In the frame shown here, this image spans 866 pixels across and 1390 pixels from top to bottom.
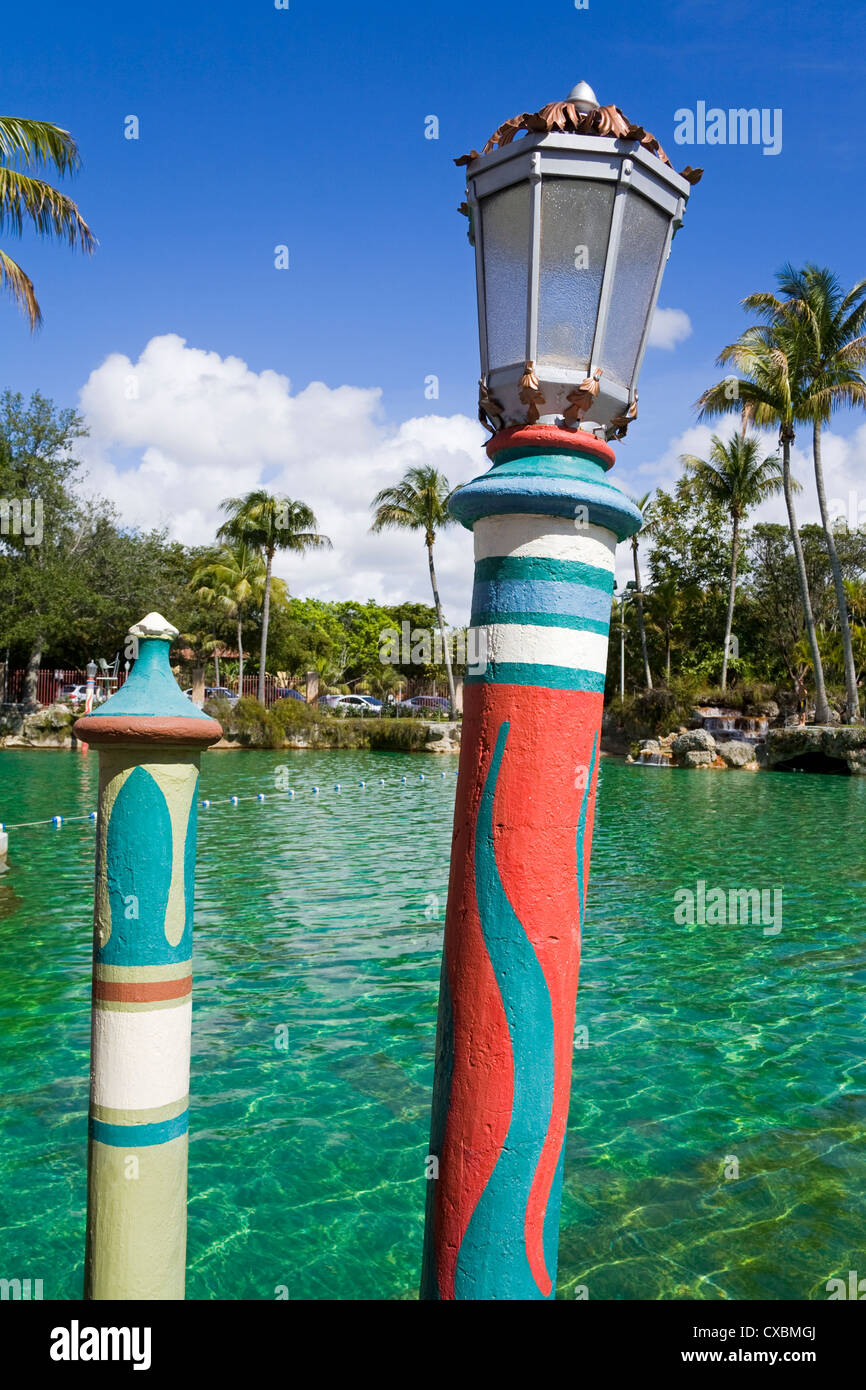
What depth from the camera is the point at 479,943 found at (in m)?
2.15

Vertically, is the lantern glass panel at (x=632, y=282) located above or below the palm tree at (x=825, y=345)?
below

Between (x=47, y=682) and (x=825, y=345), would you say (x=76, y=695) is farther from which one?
(x=825, y=345)

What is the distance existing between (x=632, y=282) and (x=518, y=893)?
1521mm

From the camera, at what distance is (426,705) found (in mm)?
48531

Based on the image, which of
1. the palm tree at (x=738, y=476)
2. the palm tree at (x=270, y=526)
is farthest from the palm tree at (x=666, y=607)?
the palm tree at (x=270, y=526)

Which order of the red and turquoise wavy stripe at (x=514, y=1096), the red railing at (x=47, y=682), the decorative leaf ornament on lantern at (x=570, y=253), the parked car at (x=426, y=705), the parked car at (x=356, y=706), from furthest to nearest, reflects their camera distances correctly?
1. the parked car at (x=426, y=705)
2. the parked car at (x=356, y=706)
3. the red railing at (x=47, y=682)
4. the decorative leaf ornament on lantern at (x=570, y=253)
5. the red and turquoise wavy stripe at (x=514, y=1096)

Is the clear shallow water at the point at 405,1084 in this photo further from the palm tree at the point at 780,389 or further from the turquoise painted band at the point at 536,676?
the palm tree at the point at 780,389

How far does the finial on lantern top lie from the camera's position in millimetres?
2274

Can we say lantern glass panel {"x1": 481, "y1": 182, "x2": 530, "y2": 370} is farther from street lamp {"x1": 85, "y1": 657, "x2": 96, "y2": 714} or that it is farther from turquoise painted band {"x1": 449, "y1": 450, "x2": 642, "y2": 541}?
street lamp {"x1": 85, "y1": 657, "x2": 96, "y2": 714}

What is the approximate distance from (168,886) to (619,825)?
15.0 metres

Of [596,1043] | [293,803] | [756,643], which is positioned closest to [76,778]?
[293,803]

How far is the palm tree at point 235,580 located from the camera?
46.2 metres

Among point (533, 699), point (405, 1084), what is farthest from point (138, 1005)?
point (405, 1084)
